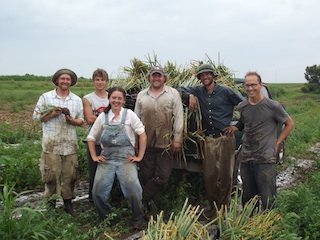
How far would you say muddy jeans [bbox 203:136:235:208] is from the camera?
5.45 metres

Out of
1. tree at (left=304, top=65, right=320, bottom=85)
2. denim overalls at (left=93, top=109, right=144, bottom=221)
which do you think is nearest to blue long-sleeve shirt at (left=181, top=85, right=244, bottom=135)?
denim overalls at (left=93, top=109, right=144, bottom=221)

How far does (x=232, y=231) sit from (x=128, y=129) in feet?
5.82

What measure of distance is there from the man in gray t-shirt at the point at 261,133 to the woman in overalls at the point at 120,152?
122cm

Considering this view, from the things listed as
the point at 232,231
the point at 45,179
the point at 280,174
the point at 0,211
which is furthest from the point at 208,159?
the point at 280,174

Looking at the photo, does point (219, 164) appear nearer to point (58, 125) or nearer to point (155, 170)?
point (155, 170)

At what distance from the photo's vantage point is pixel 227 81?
630 cm

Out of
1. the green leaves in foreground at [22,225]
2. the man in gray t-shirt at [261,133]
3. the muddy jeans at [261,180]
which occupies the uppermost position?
the man in gray t-shirt at [261,133]

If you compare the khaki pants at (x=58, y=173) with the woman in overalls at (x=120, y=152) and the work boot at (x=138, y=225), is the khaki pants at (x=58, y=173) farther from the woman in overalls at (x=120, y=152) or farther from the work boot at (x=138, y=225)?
the work boot at (x=138, y=225)

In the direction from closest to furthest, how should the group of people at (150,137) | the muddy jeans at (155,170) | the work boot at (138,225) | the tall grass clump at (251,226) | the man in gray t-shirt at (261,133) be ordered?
the tall grass clump at (251,226)
the man in gray t-shirt at (261,133)
the group of people at (150,137)
the work boot at (138,225)
the muddy jeans at (155,170)

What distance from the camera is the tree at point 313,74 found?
45.2 meters

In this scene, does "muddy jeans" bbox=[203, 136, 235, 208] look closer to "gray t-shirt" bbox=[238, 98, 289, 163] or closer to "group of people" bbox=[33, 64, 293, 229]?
"group of people" bbox=[33, 64, 293, 229]

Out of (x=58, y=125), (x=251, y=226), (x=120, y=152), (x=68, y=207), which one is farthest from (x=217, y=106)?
(x=68, y=207)

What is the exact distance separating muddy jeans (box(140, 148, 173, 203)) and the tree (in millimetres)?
42677

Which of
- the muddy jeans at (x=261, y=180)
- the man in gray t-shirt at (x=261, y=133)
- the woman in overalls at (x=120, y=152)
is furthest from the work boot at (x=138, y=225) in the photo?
the man in gray t-shirt at (x=261, y=133)
